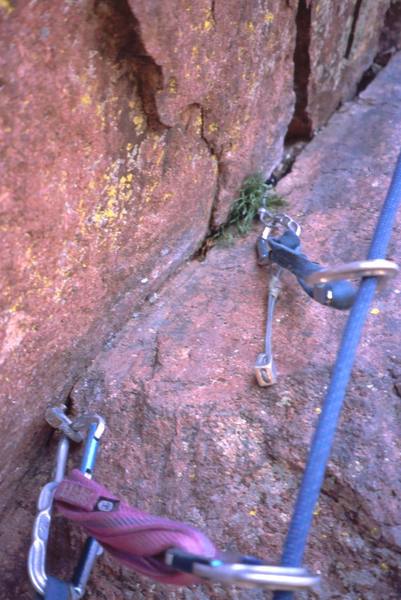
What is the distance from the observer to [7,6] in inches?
38.3

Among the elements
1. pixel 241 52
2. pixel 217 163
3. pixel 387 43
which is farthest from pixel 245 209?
pixel 387 43

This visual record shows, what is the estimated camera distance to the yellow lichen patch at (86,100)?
3.82ft

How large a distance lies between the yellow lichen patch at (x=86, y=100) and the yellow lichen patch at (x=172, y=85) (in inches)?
7.9

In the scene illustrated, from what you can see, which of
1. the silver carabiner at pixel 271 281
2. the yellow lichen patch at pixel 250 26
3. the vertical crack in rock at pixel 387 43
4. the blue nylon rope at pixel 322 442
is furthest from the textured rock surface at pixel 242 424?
the vertical crack in rock at pixel 387 43

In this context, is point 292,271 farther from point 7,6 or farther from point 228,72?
point 7,6

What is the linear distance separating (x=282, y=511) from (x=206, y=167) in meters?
0.82

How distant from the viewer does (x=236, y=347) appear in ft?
4.54

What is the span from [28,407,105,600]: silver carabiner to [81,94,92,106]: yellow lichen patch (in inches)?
23.3

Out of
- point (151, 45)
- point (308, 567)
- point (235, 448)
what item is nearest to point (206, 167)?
point (151, 45)

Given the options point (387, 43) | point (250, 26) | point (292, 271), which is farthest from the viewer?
point (387, 43)

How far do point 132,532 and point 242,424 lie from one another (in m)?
0.40

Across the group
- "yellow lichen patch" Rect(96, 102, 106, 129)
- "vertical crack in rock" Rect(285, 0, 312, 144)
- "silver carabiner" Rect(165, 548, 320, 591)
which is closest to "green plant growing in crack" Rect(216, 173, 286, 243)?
"vertical crack in rock" Rect(285, 0, 312, 144)

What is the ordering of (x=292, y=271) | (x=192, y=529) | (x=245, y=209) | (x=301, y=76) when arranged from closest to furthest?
(x=192, y=529), (x=292, y=271), (x=245, y=209), (x=301, y=76)

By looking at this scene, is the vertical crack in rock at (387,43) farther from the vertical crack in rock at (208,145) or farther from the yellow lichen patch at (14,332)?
the yellow lichen patch at (14,332)
